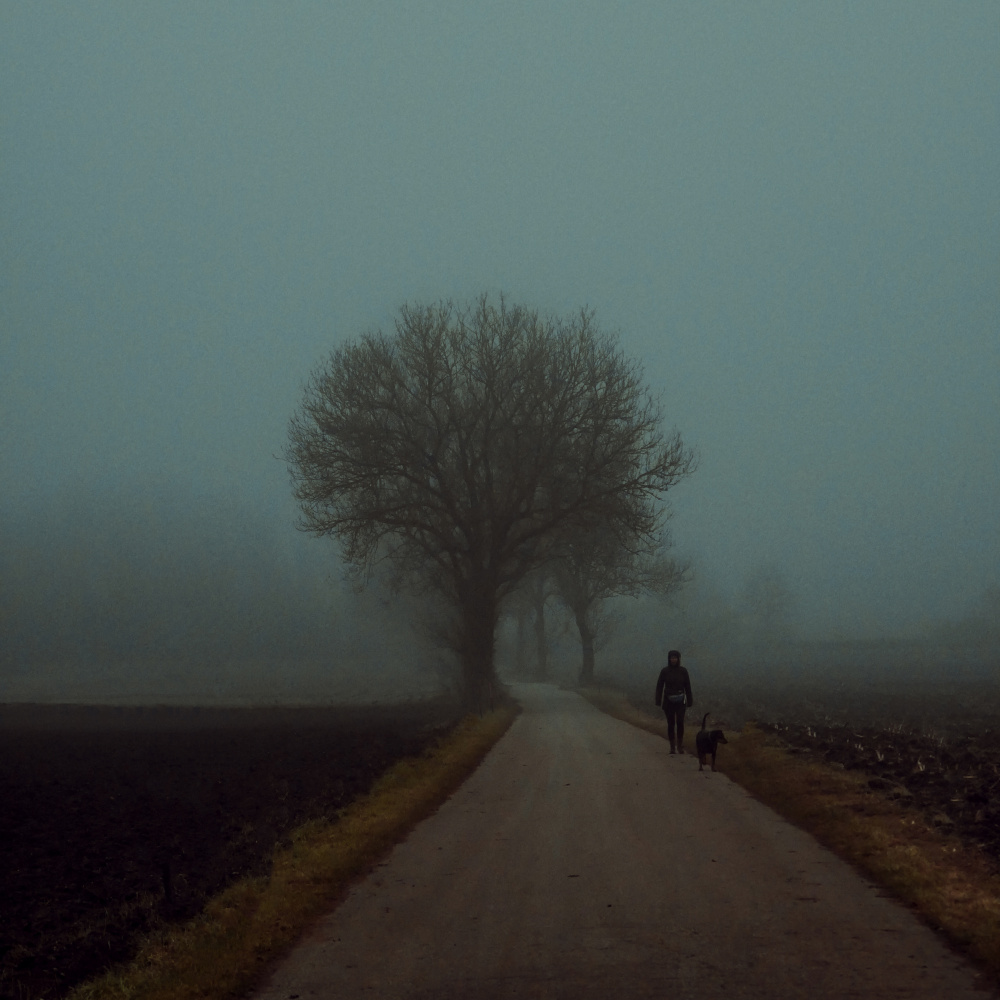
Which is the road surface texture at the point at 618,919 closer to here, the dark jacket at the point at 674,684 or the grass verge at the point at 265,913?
the grass verge at the point at 265,913

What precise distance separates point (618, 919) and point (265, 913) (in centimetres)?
305

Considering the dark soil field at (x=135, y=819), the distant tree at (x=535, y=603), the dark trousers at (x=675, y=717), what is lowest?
the dark soil field at (x=135, y=819)

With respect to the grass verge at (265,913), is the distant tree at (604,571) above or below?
above

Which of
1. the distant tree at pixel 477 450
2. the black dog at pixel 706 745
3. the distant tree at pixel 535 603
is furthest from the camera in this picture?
the distant tree at pixel 535 603

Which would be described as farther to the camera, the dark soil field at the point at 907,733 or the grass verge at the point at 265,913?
the dark soil field at the point at 907,733

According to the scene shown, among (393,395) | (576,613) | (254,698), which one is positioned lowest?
(254,698)

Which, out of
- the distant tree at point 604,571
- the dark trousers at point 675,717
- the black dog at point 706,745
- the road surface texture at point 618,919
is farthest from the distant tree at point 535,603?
the road surface texture at point 618,919

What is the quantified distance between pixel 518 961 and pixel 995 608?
435ft

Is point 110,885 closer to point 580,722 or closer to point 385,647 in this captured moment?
point 580,722

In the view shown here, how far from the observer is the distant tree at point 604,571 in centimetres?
3916

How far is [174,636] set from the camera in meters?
97.6

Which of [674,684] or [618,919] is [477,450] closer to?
[674,684]

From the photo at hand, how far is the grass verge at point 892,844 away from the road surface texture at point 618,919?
8.7 inches

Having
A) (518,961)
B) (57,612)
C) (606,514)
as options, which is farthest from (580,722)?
(57,612)
